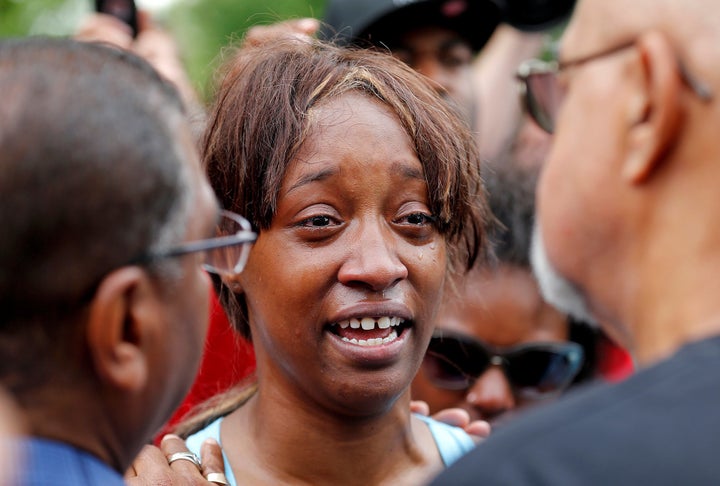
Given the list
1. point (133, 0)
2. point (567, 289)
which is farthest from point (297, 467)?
point (133, 0)

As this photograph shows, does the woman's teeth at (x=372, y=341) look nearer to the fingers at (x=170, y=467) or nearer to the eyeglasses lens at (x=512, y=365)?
the fingers at (x=170, y=467)

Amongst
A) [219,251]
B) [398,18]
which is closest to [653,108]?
[219,251]

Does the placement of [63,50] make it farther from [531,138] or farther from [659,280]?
[531,138]

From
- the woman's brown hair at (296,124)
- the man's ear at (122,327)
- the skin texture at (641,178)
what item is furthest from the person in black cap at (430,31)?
the man's ear at (122,327)

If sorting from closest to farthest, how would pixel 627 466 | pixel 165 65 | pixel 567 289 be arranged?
pixel 627 466
pixel 567 289
pixel 165 65

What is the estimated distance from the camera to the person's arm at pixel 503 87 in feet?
17.7

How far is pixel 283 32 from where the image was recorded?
3400 millimetres

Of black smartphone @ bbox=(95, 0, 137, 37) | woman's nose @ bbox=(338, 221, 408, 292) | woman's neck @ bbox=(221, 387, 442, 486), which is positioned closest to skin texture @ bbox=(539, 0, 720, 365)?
woman's nose @ bbox=(338, 221, 408, 292)

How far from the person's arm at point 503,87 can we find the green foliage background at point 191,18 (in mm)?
1052

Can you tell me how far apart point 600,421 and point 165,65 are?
156 inches

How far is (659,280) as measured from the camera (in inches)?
69.8

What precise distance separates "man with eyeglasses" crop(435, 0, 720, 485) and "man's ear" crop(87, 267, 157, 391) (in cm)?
62

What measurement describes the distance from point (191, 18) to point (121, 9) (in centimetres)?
1586

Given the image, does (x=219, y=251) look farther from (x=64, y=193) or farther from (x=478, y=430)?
(x=478, y=430)
